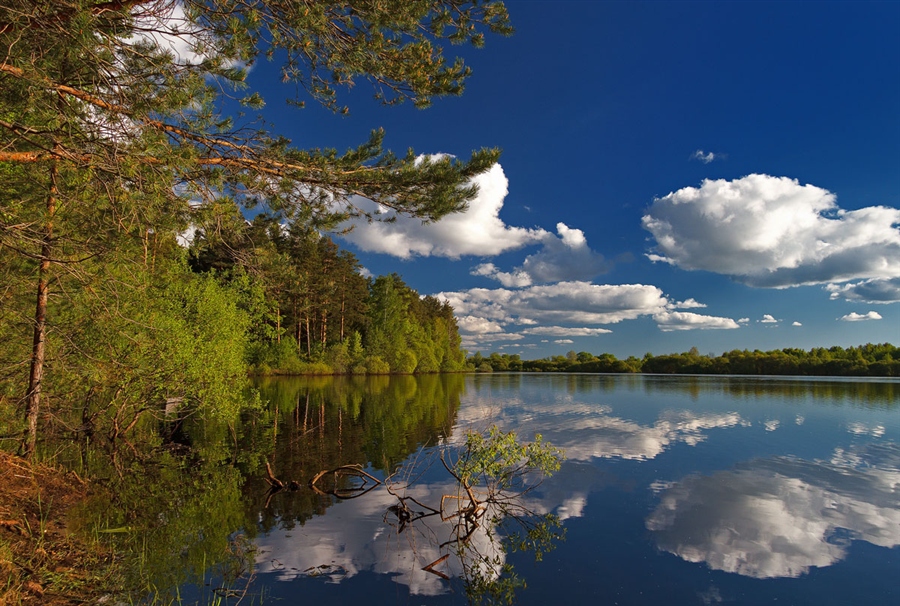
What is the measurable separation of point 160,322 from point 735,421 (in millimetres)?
29459

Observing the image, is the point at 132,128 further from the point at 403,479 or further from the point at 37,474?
the point at 403,479

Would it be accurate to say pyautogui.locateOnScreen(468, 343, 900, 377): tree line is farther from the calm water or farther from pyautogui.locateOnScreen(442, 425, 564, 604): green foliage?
pyautogui.locateOnScreen(442, 425, 564, 604): green foliage

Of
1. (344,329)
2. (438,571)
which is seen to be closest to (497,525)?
(438,571)

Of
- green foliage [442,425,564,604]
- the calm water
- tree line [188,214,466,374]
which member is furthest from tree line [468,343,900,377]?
green foliage [442,425,564,604]

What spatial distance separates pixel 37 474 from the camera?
981 cm

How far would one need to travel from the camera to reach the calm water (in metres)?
7.59

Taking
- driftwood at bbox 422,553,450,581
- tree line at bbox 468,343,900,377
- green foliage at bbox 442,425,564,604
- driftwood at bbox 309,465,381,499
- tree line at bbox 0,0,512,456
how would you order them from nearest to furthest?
1. tree line at bbox 0,0,512,456
2. green foliage at bbox 442,425,564,604
3. driftwood at bbox 422,553,450,581
4. driftwood at bbox 309,465,381,499
5. tree line at bbox 468,343,900,377

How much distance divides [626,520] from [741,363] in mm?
119808

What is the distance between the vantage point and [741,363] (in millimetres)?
111062

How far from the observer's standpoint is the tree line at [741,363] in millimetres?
94250

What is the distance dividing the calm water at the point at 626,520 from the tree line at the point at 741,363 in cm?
9413

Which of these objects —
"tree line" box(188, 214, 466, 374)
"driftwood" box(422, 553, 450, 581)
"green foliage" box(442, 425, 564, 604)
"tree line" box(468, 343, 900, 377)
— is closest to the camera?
"green foliage" box(442, 425, 564, 604)

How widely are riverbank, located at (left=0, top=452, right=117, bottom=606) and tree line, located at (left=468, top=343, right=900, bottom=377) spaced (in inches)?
4749

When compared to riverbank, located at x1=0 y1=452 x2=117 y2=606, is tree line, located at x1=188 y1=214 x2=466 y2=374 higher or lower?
higher
